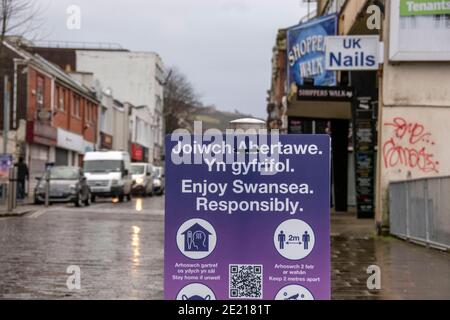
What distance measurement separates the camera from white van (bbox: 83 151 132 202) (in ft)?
120

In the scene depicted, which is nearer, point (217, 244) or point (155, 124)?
point (217, 244)

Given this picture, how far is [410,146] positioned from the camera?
623 inches

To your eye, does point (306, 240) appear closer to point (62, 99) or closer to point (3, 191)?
point (3, 191)

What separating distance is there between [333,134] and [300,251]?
821 inches

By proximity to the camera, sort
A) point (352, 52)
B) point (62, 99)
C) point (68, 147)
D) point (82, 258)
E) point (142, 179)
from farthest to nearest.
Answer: point (68, 147), point (62, 99), point (142, 179), point (352, 52), point (82, 258)

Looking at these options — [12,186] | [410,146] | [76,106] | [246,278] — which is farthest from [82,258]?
[76,106]

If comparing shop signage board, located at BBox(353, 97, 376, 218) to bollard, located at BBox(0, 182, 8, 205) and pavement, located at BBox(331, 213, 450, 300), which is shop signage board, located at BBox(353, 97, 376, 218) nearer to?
pavement, located at BBox(331, 213, 450, 300)

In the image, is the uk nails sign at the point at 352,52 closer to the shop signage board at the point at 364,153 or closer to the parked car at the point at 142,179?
the shop signage board at the point at 364,153

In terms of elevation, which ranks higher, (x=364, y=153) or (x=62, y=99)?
(x=62, y=99)

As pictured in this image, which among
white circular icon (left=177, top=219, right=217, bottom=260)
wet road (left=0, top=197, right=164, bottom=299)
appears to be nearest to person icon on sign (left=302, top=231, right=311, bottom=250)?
white circular icon (left=177, top=219, right=217, bottom=260)

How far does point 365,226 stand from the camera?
18.6 metres

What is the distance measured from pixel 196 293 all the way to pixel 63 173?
26117mm

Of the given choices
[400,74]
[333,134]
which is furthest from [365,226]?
[333,134]
